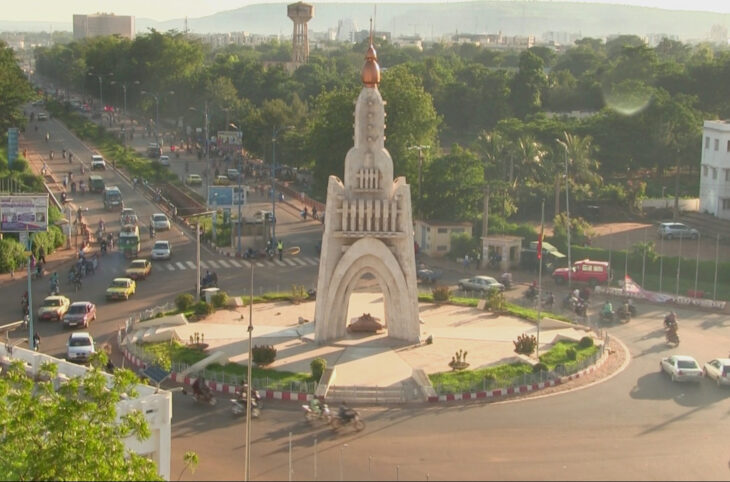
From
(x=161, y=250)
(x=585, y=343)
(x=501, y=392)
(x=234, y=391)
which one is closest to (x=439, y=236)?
(x=161, y=250)

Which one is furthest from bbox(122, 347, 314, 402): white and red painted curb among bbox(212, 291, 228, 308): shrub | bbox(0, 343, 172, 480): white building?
bbox(212, 291, 228, 308): shrub

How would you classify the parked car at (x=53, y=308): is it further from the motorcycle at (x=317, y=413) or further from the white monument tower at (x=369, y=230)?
the motorcycle at (x=317, y=413)

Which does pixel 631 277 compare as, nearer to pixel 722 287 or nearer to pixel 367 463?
pixel 722 287

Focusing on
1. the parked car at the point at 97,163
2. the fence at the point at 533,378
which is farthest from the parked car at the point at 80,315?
the parked car at the point at 97,163

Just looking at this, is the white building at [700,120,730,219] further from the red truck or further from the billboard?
the billboard

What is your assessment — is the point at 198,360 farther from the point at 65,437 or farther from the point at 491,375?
the point at 65,437

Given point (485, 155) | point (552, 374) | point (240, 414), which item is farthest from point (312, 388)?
point (485, 155)
